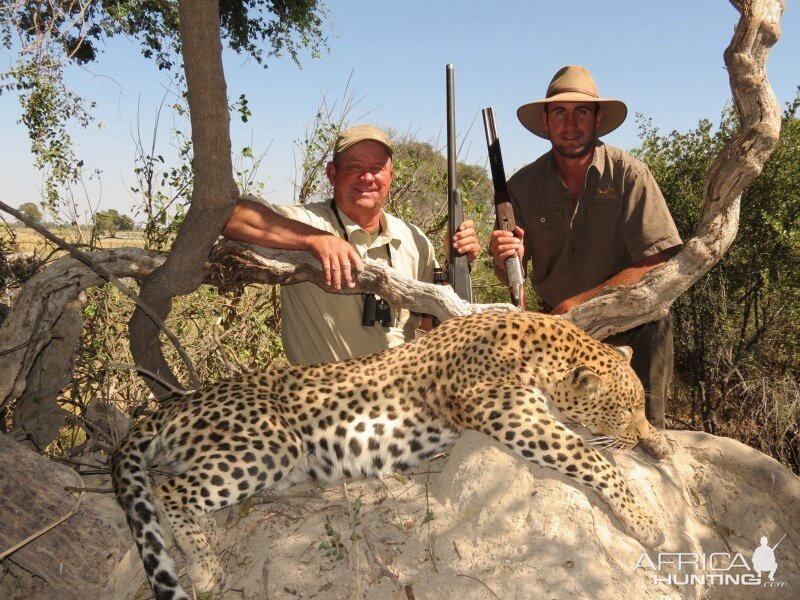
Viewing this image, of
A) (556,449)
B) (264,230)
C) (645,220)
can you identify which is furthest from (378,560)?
(645,220)

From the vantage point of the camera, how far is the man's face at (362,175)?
5.92 metres

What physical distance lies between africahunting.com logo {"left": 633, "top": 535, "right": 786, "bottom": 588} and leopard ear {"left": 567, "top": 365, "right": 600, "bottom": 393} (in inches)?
40.2

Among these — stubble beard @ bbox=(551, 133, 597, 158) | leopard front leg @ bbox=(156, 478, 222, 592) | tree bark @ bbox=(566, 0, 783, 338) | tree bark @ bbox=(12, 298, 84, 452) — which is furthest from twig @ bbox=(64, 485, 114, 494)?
stubble beard @ bbox=(551, 133, 597, 158)

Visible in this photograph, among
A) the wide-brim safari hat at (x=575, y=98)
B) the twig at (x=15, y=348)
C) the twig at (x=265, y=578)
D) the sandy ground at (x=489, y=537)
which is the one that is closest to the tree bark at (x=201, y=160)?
the twig at (x=15, y=348)

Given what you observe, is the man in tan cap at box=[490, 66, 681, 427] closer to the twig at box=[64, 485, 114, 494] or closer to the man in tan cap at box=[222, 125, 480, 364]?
the man in tan cap at box=[222, 125, 480, 364]

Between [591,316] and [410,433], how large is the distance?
1939mm

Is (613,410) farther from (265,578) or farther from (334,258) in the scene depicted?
(265,578)

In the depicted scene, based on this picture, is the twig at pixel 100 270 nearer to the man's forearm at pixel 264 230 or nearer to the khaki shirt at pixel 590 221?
the man's forearm at pixel 264 230

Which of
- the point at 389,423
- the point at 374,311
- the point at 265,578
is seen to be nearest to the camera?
the point at 265,578

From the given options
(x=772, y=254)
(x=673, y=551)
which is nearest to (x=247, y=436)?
(x=673, y=551)

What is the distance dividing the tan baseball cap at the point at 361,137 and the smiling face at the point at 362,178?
43 mm

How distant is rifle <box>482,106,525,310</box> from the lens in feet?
18.5

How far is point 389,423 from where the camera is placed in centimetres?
423

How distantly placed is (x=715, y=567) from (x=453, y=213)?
348cm
